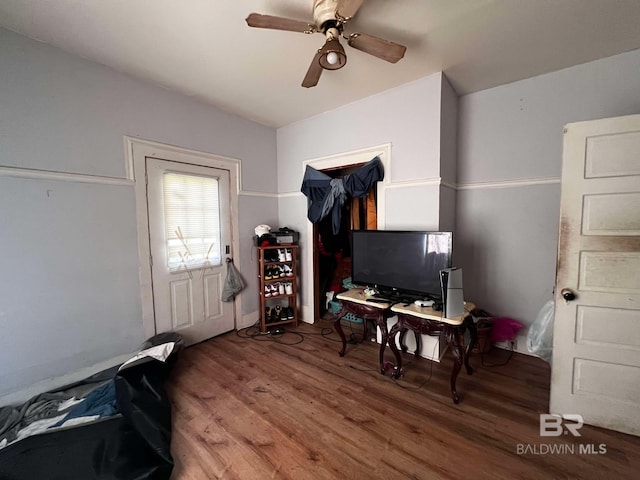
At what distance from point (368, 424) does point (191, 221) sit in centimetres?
257

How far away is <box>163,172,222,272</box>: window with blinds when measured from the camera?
2598mm

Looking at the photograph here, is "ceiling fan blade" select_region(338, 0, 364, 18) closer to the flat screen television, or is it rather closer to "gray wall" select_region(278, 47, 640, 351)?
"gray wall" select_region(278, 47, 640, 351)

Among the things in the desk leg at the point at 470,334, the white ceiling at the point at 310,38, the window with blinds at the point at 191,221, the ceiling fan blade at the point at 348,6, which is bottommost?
the desk leg at the point at 470,334

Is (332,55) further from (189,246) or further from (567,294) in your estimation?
→ (189,246)

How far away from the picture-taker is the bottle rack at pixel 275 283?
10.2 ft

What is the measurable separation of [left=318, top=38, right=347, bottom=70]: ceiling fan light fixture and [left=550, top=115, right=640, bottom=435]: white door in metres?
1.56

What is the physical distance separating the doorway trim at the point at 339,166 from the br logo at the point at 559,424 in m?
1.90

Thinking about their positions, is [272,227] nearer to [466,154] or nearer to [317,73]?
[317,73]

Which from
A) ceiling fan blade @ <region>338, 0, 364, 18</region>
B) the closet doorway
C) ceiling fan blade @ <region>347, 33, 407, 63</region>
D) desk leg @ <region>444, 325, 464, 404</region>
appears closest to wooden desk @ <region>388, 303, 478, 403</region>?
desk leg @ <region>444, 325, 464, 404</region>

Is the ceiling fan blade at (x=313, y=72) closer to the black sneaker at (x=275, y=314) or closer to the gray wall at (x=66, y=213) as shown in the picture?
the gray wall at (x=66, y=213)

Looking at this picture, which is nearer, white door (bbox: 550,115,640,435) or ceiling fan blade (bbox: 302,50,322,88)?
white door (bbox: 550,115,640,435)

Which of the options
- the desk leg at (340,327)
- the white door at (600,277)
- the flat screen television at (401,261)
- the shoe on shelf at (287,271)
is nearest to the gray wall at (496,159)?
the flat screen television at (401,261)

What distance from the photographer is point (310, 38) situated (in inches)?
71.5

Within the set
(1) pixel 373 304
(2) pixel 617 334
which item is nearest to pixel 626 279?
(2) pixel 617 334
